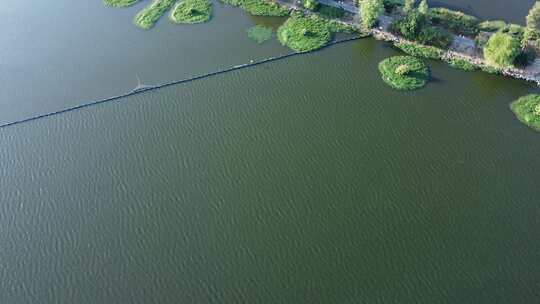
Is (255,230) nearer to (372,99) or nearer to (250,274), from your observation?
(250,274)

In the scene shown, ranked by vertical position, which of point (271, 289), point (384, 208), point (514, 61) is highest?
point (514, 61)

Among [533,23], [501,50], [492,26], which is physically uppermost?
[533,23]

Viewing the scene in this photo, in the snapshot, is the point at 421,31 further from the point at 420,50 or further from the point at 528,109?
the point at 528,109

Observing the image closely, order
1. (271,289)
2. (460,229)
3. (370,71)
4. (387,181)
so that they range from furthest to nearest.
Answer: (370,71), (387,181), (460,229), (271,289)

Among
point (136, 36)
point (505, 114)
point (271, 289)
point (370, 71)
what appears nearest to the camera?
point (271, 289)

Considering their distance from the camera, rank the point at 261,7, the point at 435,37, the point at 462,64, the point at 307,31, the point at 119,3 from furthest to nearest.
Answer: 1. the point at 119,3
2. the point at 261,7
3. the point at 307,31
4. the point at 435,37
5. the point at 462,64

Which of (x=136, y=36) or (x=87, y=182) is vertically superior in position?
(x=136, y=36)

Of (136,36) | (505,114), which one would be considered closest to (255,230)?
(505,114)

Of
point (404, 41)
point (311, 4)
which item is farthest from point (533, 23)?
point (311, 4)
